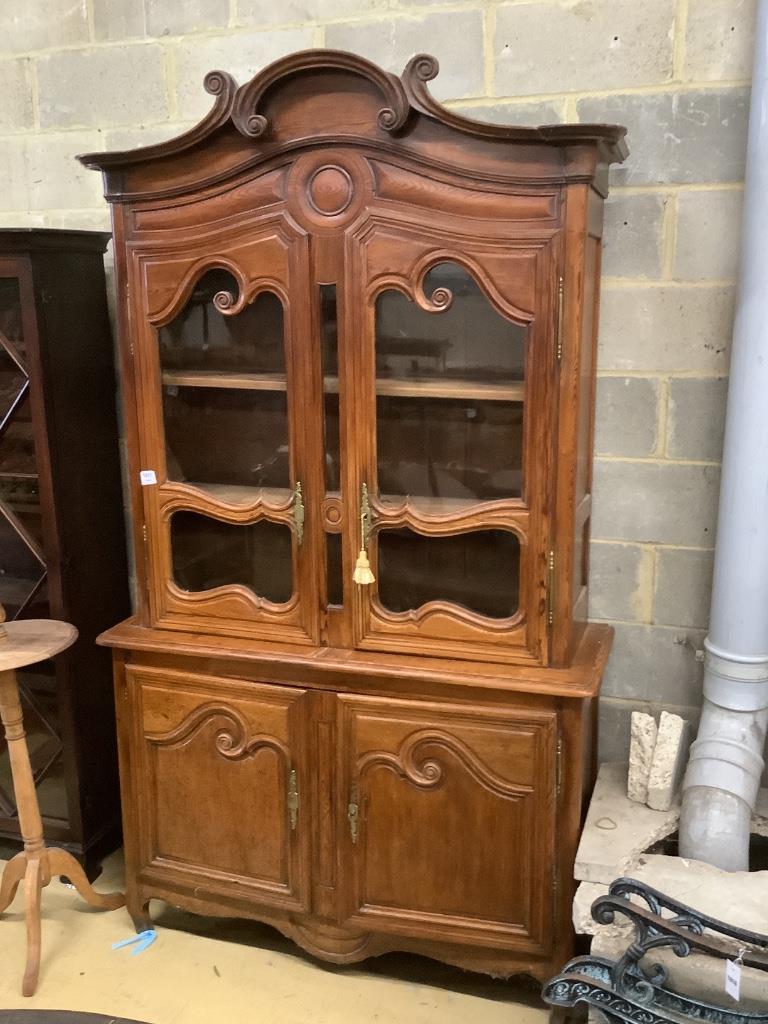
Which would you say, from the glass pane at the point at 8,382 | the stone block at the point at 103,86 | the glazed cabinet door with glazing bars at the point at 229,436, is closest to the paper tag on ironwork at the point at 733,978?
the glazed cabinet door with glazing bars at the point at 229,436

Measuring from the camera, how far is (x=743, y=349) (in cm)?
180

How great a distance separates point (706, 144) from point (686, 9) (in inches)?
10.6

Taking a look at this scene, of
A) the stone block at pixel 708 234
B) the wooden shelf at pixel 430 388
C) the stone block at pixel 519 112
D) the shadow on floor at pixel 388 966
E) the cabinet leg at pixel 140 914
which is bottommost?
the shadow on floor at pixel 388 966

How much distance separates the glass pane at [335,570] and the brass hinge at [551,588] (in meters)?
0.43

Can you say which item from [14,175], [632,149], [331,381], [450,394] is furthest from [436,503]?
[14,175]

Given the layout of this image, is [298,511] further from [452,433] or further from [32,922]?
[32,922]

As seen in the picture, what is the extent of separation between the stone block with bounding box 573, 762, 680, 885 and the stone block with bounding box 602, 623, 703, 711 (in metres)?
0.20

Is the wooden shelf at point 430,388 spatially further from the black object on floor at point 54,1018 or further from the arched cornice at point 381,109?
the black object on floor at point 54,1018

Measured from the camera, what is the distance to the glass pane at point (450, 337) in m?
1.79

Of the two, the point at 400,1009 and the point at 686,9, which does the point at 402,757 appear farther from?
the point at 686,9

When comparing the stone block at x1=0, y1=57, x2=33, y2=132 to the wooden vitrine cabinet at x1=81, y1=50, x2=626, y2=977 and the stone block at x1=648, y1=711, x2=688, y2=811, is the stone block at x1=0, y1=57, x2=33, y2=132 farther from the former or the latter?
the stone block at x1=648, y1=711, x2=688, y2=811

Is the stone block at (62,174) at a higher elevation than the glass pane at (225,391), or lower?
higher

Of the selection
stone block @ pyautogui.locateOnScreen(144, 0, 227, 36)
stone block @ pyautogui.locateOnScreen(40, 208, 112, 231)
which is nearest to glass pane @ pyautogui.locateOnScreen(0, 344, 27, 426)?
stone block @ pyautogui.locateOnScreen(40, 208, 112, 231)

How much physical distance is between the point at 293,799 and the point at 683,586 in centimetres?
99
